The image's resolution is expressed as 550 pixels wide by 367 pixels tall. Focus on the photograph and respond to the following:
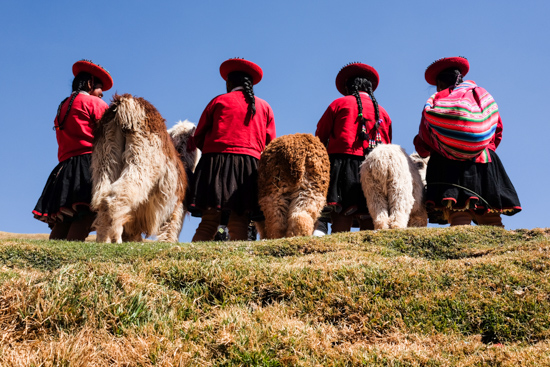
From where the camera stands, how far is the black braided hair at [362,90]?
24.8 ft

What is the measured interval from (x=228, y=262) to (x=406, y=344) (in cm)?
165

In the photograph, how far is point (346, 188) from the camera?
7285mm

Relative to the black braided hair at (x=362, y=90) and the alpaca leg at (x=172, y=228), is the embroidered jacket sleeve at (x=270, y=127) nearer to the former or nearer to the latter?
the black braided hair at (x=362, y=90)

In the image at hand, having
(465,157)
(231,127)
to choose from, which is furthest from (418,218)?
(231,127)

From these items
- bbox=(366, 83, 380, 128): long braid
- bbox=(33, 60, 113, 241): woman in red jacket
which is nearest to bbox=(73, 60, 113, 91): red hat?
bbox=(33, 60, 113, 241): woman in red jacket

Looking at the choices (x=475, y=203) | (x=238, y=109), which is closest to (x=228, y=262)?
(x=238, y=109)

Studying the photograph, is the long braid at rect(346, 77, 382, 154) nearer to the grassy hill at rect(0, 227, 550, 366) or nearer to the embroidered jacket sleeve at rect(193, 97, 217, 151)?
the embroidered jacket sleeve at rect(193, 97, 217, 151)

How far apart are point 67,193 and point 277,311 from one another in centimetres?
463

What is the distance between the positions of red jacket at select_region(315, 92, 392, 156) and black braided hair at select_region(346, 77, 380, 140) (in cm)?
5

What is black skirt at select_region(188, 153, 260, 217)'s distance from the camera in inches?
279

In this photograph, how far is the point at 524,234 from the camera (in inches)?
Result: 237

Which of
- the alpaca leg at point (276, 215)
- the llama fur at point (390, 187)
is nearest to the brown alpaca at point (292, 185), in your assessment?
the alpaca leg at point (276, 215)

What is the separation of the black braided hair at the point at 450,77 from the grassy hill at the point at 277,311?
348 centimetres

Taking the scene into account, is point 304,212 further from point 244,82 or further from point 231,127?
point 244,82
